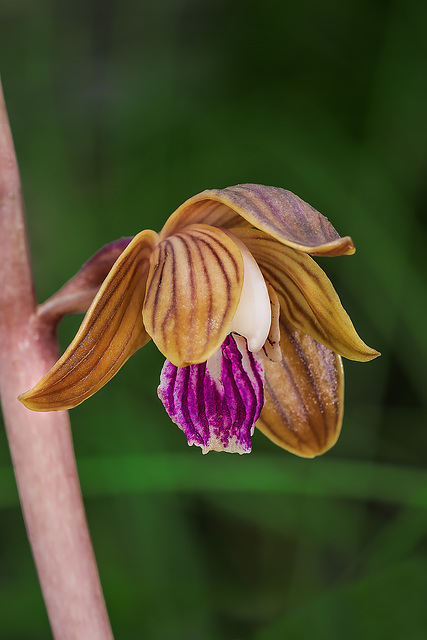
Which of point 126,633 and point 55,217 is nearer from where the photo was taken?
point 126,633

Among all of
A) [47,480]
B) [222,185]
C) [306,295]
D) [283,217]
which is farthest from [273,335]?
[222,185]

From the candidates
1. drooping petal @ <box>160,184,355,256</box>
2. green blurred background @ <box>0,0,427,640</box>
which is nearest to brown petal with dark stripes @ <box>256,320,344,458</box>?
drooping petal @ <box>160,184,355,256</box>

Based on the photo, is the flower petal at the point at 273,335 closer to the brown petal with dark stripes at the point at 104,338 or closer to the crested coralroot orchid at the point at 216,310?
the crested coralroot orchid at the point at 216,310

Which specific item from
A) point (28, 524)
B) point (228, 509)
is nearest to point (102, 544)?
point (228, 509)

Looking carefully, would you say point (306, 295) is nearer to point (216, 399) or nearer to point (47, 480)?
point (216, 399)

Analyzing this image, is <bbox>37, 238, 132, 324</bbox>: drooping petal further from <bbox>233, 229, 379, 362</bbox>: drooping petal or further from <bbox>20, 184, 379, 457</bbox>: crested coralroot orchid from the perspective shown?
<bbox>233, 229, 379, 362</bbox>: drooping petal

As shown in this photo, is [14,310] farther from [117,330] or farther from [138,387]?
[138,387]
